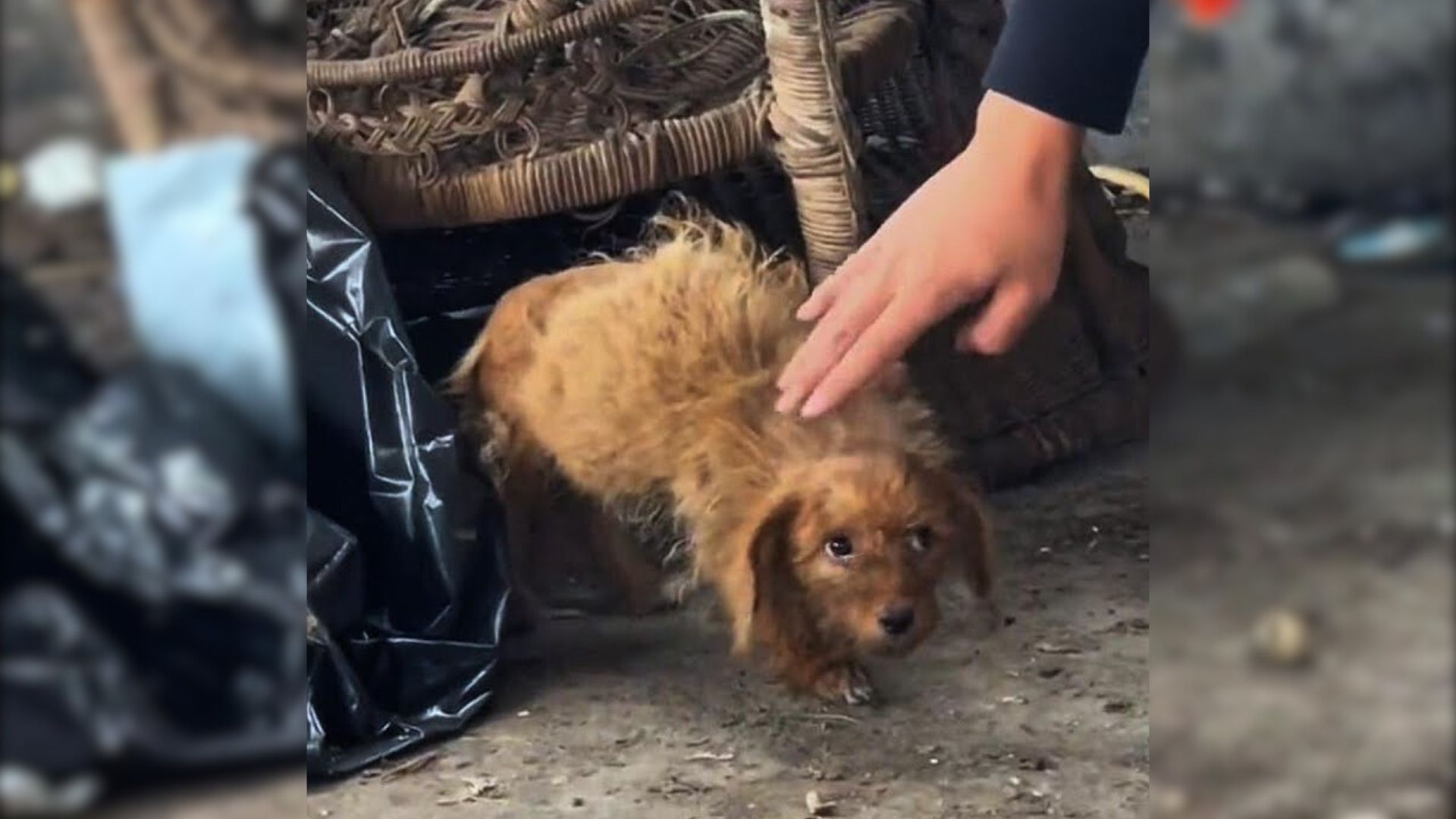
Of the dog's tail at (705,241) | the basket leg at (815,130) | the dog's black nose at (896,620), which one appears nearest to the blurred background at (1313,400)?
the dog's black nose at (896,620)

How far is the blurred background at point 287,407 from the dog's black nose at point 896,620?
3.07 ft

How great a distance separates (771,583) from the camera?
141cm

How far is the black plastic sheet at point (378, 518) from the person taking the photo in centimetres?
150

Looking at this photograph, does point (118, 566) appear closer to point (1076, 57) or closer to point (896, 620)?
point (1076, 57)

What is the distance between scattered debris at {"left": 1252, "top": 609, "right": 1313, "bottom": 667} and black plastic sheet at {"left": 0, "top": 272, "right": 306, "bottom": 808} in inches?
9.4

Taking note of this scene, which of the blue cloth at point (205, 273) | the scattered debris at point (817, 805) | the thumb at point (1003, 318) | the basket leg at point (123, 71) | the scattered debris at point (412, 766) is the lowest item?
the scattered debris at point (817, 805)

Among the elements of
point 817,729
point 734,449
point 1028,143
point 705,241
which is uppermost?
point 1028,143

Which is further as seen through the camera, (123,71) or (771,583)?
(771,583)

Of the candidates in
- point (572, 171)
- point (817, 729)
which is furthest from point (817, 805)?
point (572, 171)

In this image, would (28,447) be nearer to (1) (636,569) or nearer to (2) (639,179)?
(2) (639,179)

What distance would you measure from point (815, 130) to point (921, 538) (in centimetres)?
39

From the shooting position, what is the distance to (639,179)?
1.61 m

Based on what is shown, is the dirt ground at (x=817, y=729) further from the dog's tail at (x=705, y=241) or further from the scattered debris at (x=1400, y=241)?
the scattered debris at (x=1400, y=241)

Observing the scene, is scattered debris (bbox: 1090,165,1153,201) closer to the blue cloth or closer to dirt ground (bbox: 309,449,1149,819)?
dirt ground (bbox: 309,449,1149,819)
